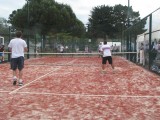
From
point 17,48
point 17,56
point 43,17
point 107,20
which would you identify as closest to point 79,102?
point 17,56

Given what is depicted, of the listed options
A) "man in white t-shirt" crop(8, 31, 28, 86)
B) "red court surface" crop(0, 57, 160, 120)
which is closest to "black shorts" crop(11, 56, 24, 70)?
"man in white t-shirt" crop(8, 31, 28, 86)

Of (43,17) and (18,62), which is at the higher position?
(43,17)

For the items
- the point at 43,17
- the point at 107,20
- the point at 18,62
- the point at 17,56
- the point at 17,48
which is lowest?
the point at 18,62

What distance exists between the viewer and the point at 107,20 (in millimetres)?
89812

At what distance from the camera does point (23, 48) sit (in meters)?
12.2

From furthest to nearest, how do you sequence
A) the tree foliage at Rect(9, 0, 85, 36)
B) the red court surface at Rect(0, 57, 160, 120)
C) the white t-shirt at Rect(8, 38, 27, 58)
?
the tree foliage at Rect(9, 0, 85, 36), the white t-shirt at Rect(8, 38, 27, 58), the red court surface at Rect(0, 57, 160, 120)

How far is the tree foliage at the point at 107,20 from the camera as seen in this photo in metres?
86.8

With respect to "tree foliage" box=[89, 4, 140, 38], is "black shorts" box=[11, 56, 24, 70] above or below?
below

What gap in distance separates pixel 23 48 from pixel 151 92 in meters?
4.27

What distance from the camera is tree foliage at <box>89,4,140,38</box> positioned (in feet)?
285

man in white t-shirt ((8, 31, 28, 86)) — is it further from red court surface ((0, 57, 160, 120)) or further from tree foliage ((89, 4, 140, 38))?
tree foliage ((89, 4, 140, 38))

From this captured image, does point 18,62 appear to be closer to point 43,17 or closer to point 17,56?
point 17,56

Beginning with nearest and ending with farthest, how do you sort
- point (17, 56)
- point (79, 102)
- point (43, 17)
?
1. point (79, 102)
2. point (17, 56)
3. point (43, 17)

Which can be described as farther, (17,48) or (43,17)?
(43,17)
